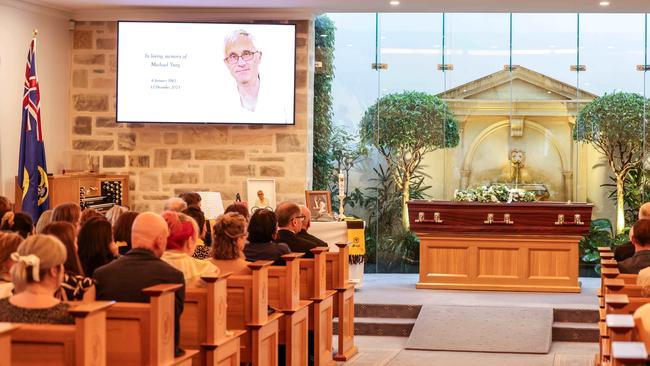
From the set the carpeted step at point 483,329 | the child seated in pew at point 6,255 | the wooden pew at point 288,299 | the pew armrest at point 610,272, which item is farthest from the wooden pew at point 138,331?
the carpeted step at point 483,329

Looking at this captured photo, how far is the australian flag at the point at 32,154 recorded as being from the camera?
33.8 ft

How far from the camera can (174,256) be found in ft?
18.3

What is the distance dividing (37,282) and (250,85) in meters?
8.33

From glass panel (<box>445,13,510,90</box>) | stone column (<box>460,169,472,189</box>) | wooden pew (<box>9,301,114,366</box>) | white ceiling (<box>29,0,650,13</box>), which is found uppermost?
white ceiling (<box>29,0,650,13</box>)

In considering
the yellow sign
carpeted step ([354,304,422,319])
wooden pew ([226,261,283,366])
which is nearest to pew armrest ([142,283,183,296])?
wooden pew ([226,261,283,366])

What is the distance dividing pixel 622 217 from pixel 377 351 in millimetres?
5609

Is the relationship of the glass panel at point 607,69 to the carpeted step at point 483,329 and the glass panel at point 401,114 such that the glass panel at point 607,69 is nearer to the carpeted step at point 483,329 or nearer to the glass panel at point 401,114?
the glass panel at point 401,114

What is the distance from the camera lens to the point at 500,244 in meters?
11.0

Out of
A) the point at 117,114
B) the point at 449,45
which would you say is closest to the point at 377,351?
the point at 117,114

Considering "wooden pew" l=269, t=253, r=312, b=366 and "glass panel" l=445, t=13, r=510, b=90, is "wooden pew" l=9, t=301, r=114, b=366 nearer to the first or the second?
"wooden pew" l=269, t=253, r=312, b=366

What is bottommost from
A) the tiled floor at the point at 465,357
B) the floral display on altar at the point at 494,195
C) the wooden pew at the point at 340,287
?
the tiled floor at the point at 465,357

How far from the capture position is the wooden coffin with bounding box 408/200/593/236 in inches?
428

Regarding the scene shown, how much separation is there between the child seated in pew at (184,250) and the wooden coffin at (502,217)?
5.64 metres

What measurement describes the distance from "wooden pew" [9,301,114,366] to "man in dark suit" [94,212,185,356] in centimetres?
86
